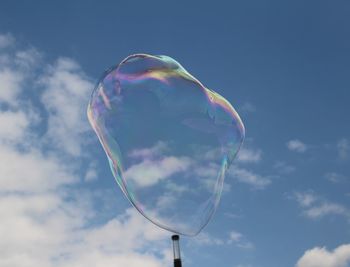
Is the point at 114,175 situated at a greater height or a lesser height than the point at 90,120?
lesser

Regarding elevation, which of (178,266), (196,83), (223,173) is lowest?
(178,266)

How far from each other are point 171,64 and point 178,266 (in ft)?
28.3

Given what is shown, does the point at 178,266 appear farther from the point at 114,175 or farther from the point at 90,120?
the point at 90,120

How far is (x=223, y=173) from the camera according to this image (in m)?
20.6

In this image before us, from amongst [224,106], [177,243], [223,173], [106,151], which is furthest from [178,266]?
[224,106]

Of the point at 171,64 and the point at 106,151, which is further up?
the point at 171,64

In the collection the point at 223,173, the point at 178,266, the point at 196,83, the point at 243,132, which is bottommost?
the point at 178,266

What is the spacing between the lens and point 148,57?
20.9 meters

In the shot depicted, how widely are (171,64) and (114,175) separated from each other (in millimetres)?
5365

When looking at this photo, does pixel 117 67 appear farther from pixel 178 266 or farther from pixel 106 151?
pixel 178 266

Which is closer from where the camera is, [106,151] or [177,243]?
[106,151]

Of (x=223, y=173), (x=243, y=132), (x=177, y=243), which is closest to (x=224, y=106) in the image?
(x=243, y=132)

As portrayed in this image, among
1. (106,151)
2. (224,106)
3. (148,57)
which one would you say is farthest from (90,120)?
(224,106)

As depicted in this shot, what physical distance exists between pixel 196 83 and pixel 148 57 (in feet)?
7.66
